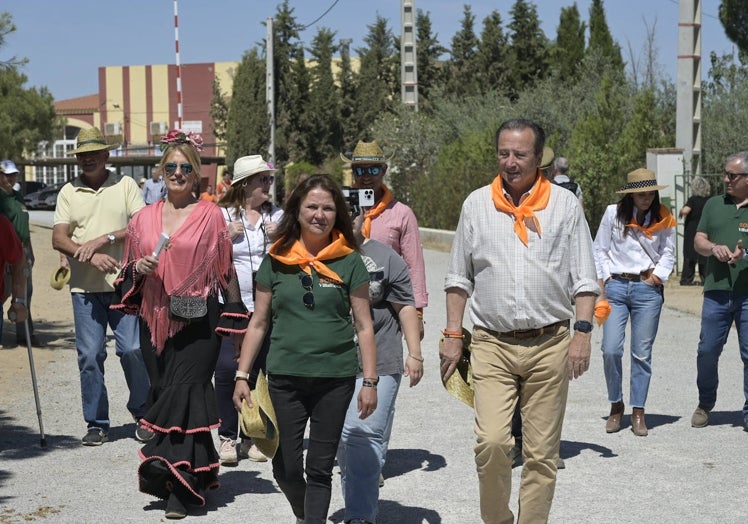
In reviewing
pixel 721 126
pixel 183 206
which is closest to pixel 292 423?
pixel 183 206

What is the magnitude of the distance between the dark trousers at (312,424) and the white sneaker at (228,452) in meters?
2.13

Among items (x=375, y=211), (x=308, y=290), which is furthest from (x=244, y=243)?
(x=308, y=290)

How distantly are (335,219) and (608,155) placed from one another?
18825 millimetres

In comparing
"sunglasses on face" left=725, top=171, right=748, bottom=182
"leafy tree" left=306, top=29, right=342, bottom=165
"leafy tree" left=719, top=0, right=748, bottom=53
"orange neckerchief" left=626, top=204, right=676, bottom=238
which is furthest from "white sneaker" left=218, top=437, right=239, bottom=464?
"leafy tree" left=306, top=29, right=342, bottom=165

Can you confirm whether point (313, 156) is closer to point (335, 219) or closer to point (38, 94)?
point (38, 94)

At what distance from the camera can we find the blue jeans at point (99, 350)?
8.04 metres

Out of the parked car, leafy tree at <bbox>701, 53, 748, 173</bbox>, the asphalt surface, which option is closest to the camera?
the asphalt surface

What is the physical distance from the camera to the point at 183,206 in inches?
265

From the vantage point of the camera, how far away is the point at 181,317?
21.3ft

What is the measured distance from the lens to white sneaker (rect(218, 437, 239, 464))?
7480mm

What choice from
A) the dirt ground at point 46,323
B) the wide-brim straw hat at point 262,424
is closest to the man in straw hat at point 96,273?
the dirt ground at point 46,323

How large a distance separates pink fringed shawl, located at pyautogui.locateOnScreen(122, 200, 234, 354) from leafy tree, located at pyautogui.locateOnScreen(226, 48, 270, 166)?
43.8 metres

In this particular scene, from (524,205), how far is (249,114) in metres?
46.1

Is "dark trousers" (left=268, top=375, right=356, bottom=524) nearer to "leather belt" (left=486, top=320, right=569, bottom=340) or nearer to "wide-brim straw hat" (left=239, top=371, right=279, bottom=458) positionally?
"wide-brim straw hat" (left=239, top=371, right=279, bottom=458)
